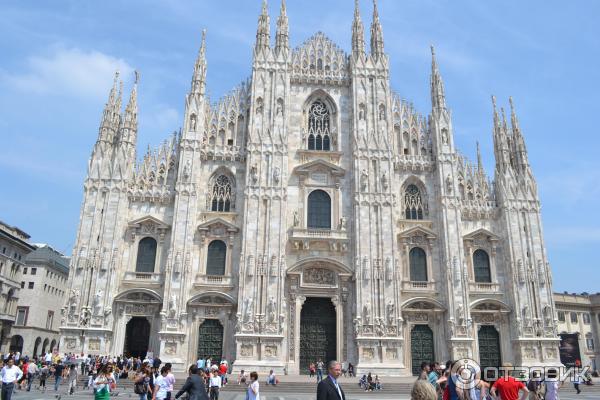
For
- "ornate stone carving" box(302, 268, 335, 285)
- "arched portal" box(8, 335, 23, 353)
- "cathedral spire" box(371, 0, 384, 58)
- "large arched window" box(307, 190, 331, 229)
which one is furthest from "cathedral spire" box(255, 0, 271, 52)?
"arched portal" box(8, 335, 23, 353)

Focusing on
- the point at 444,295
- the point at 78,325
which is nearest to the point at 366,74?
the point at 444,295

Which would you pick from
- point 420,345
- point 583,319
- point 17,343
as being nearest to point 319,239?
point 420,345

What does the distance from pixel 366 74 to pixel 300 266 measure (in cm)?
1427

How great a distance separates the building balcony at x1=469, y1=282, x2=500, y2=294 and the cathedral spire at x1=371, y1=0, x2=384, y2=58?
666 inches

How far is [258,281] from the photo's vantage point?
3009 cm

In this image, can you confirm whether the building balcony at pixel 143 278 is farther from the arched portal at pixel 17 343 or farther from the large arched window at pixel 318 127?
the arched portal at pixel 17 343

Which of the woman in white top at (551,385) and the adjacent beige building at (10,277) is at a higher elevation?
the adjacent beige building at (10,277)

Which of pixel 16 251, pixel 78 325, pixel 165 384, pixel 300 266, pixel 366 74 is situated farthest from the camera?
pixel 16 251

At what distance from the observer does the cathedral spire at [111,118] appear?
3241 centimetres

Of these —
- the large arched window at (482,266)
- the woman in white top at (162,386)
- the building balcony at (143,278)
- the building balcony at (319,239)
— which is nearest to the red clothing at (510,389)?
the woman in white top at (162,386)

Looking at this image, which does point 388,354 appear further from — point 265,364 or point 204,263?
point 204,263

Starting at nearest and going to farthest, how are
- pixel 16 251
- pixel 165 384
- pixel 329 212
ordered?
pixel 165 384 < pixel 329 212 < pixel 16 251

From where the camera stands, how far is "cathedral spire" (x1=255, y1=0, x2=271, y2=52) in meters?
35.5

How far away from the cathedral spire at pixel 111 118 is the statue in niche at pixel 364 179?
16.1m
